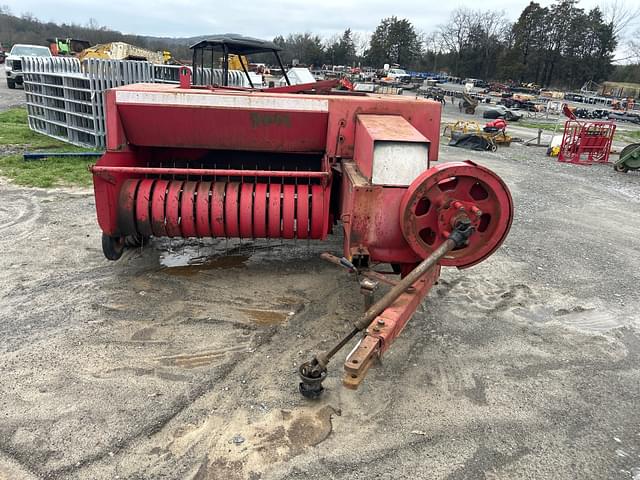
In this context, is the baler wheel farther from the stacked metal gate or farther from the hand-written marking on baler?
the stacked metal gate

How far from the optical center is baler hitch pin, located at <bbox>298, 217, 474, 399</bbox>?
2656mm

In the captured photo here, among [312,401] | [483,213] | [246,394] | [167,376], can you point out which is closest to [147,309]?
[167,376]

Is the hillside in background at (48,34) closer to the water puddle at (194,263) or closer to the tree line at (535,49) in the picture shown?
the tree line at (535,49)

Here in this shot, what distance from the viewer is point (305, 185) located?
4254 mm

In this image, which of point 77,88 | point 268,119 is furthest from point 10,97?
point 268,119

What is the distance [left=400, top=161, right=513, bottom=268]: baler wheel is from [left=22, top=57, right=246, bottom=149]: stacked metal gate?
6.12 m

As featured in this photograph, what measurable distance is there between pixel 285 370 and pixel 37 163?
23.5ft

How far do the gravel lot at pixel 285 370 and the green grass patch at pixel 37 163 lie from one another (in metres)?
2.05

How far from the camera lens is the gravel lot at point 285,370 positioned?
101 inches

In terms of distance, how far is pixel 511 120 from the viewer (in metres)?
23.5

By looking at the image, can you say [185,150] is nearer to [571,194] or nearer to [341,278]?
[341,278]

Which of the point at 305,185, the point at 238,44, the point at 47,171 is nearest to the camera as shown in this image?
the point at 305,185

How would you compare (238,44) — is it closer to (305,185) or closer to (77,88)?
(305,185)

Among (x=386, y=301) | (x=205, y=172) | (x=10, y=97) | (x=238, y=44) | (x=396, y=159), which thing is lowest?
(x=10, y=97)
